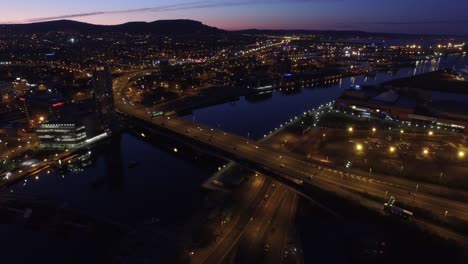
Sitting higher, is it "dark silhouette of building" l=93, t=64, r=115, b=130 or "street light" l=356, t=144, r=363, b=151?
"dark silhouette of building" l=93, t=64, r=115, b=130

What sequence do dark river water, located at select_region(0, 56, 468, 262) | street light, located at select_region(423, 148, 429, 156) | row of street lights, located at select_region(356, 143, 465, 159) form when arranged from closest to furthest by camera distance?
dark river water, located at select_region(0, 56, 468, 262)
row of street lights, located at select_region(356, 143, 465, 159)
street light, located at select_region(423, 148, 429, 156)

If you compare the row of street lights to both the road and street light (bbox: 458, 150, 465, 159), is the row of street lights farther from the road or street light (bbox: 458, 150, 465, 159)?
the road

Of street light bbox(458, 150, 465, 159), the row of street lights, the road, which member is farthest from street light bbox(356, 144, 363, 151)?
street light bbox(458, 150, 465, 159)

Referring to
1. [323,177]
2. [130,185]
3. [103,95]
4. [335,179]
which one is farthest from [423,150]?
[103,95]

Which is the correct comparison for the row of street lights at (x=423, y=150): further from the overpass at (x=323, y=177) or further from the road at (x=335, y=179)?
the overpass at (x=323, y=177)

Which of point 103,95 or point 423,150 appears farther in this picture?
point 103,95

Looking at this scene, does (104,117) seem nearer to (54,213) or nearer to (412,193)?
(54,213)

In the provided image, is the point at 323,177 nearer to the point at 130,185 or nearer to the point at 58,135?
the point at 130,185

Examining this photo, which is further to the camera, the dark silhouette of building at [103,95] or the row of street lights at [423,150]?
the dark silhouette of building at [103,95]

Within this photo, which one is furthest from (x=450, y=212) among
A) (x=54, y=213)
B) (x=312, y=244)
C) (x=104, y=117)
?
(x=104, y=117)

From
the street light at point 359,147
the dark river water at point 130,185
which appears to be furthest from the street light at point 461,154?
the dark river water at point 130,185
